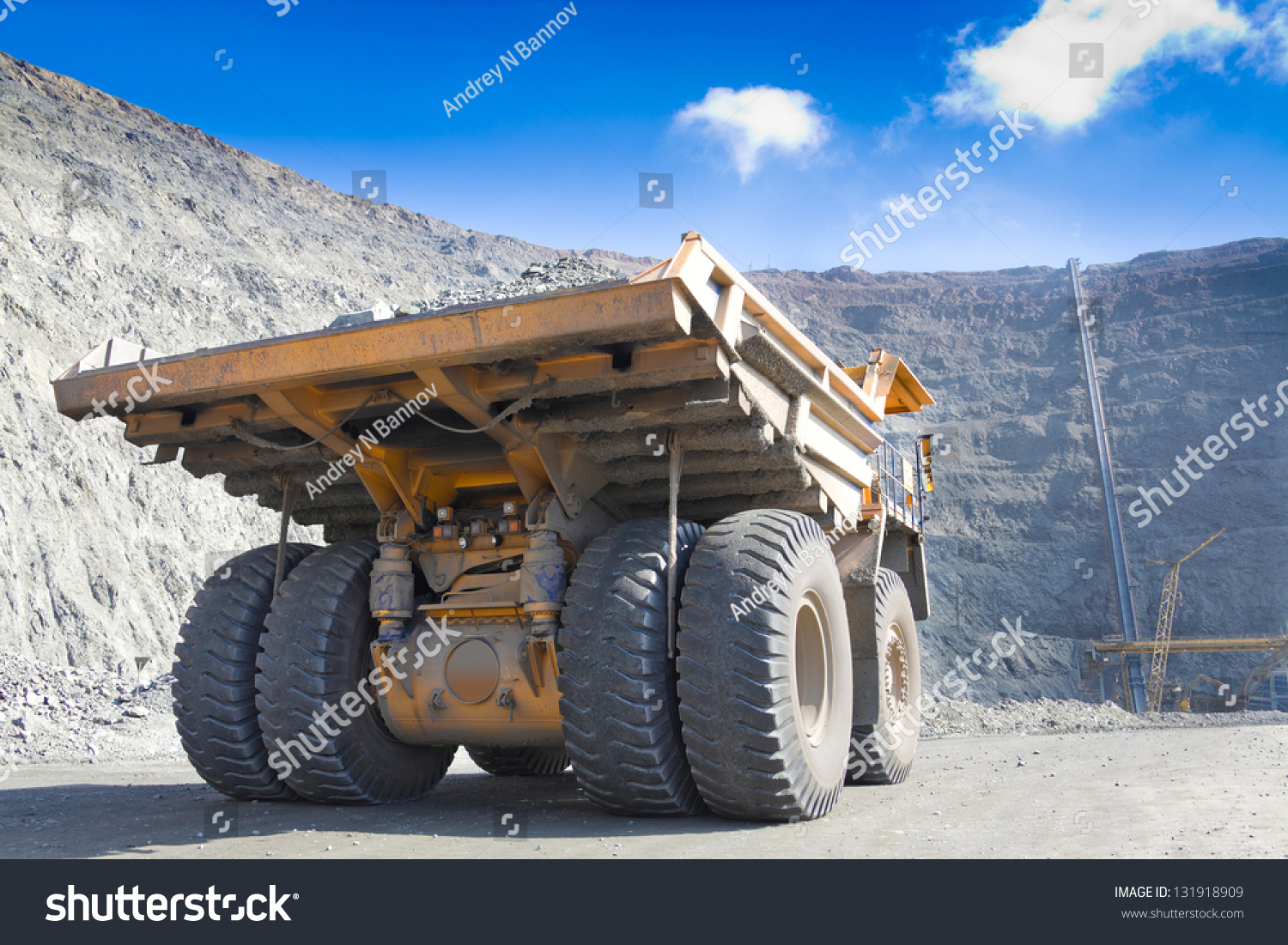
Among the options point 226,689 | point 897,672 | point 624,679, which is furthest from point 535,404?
Result: point 897,672

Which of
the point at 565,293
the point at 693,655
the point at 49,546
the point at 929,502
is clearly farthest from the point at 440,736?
the point at 929,502

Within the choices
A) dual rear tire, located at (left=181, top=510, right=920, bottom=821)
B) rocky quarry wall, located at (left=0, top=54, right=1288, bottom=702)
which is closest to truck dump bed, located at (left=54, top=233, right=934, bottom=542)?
dual rear tire, located at (left=181, top=510, right=920, bottom=821)

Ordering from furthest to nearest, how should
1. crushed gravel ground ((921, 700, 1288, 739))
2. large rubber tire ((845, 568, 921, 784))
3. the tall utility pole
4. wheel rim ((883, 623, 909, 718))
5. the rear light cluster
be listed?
1. the tall utility pole
2. crushed gravel ground ((921, 700, 1288, 739))
3. wheel rim ((883, 623, 909, 718))
4. large rubber tire ((845, 568, 921, 784))
5. the rear light cluster

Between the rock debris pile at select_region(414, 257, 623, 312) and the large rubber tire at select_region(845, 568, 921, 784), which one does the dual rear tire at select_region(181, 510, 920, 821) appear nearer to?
the rock debris pile at select_region(414, 257, 623, 312)

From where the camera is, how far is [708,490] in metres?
5.55

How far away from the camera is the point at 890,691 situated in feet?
24.9

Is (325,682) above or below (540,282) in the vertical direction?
below

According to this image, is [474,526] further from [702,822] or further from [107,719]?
[107,719]

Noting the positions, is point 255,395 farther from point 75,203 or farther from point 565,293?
Answer: point 75,203

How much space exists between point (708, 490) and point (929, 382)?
39.3m

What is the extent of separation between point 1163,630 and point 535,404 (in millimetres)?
34340

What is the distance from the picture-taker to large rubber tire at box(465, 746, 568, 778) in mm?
7883

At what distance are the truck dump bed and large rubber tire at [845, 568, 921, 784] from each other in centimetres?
141

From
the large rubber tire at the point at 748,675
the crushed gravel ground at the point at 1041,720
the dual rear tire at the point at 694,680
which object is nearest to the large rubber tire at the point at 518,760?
the dual rear tire at the point at 694,680
